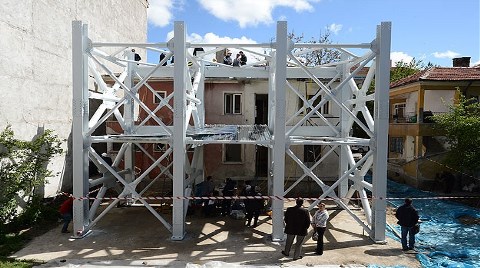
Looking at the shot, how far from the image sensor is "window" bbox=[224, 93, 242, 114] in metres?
17.3

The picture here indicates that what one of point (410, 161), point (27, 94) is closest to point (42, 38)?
point (27, 94)

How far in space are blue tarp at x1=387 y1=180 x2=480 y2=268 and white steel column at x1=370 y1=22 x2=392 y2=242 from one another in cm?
96

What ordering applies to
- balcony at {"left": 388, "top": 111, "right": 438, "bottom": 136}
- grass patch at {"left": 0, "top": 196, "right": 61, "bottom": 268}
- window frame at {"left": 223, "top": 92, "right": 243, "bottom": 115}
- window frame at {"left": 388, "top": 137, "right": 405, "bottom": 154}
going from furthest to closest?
window frame at {"left": 388, "top": 137, "right": 405, "bottom": 154}, balcony at {"left": 388, "top": 111, "right": 438, "bottom": 136}, window frame at {"left": 223, "top": 92, "right": 243, "bottom": 115}, grass patch at {"left": 0, "top": 196, "right": 61, "bottom": 268}

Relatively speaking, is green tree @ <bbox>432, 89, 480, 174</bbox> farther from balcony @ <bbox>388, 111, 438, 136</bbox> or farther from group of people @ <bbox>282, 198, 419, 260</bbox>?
group of people @ <bbox>282, 198, 419, 260</bbox>

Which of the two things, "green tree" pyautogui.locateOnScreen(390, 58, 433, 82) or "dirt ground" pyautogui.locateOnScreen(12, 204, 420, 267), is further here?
"green tree" pyautogui.locateOnScreen(390, 58, 433, 82)

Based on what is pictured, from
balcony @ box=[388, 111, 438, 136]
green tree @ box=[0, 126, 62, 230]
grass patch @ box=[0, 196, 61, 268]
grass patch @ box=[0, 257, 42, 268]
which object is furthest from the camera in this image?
balcony @ box=[388, 111, 438, 136]

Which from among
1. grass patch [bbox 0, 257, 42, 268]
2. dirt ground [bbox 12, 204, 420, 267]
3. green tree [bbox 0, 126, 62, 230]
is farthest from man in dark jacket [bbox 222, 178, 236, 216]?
grass patch [bbox 0, 257, 42, 268]

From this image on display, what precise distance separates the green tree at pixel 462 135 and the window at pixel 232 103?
30.3 feet

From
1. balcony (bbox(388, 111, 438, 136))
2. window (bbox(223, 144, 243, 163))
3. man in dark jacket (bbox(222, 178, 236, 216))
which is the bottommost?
man in dark jacket (bbox(222, 178, 236, 216))

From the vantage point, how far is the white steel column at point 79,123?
9.82 meters

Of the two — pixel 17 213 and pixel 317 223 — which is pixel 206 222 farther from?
pixel 17 213

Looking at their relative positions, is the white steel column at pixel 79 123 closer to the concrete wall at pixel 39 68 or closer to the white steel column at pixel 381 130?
the concrete wall at pixel 39 68

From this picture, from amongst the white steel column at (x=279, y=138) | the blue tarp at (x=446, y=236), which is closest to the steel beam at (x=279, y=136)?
the white steel column at (x=279, y=138)

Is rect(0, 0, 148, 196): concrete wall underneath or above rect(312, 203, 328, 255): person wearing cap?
above
